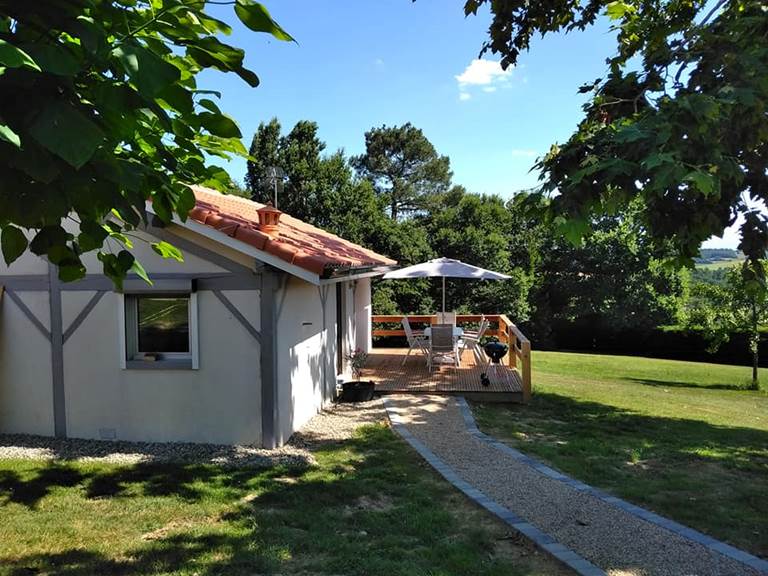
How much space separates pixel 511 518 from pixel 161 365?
502 cm

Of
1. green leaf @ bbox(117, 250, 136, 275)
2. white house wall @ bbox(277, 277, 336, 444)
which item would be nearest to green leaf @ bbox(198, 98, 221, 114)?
green leaf @ bbox(117, 250, 136, 275)

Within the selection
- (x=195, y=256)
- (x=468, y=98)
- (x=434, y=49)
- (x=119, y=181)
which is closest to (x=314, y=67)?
(x=434, y=49)

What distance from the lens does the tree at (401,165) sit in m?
38.8

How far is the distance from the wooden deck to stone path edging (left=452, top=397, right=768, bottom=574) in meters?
2.67

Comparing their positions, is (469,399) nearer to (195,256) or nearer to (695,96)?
(195,256)

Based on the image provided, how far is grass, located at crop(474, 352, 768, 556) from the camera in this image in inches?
211

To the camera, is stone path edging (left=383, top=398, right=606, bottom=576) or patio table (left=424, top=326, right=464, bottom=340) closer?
stone path edging (left=383, top=398, right=606, bottom=576)

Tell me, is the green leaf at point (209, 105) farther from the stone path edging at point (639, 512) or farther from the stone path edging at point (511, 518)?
the stone path edging at point (639, 512)

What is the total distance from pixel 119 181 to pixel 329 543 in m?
3.37

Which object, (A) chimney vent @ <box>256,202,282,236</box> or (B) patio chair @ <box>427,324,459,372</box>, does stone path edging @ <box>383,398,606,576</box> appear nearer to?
(A) chimney vent @ <box>256,202,282,236</box>

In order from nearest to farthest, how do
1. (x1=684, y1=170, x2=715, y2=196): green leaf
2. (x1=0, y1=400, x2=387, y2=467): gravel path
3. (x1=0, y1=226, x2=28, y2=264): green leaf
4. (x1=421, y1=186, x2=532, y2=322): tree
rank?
(x1=0, y1=226, x2=28, y2=264): green leaf
(x1=684, y1=170, x2=715, y2=196): green leaf
(x1=0, y1=400, x2=387, y2=467): gravel path
(x1=421, y1=186, x2=532, y2=322): tree

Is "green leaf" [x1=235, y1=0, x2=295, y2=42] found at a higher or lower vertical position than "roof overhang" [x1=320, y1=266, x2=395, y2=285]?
higher

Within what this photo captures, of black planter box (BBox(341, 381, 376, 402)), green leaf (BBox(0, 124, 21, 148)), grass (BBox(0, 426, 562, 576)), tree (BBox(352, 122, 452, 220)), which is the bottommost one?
grass (BBox(0, 426, 562, 576))

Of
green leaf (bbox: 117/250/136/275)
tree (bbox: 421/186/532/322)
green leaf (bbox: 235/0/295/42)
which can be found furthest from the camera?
tree (bbox: 421/186/532/322)
